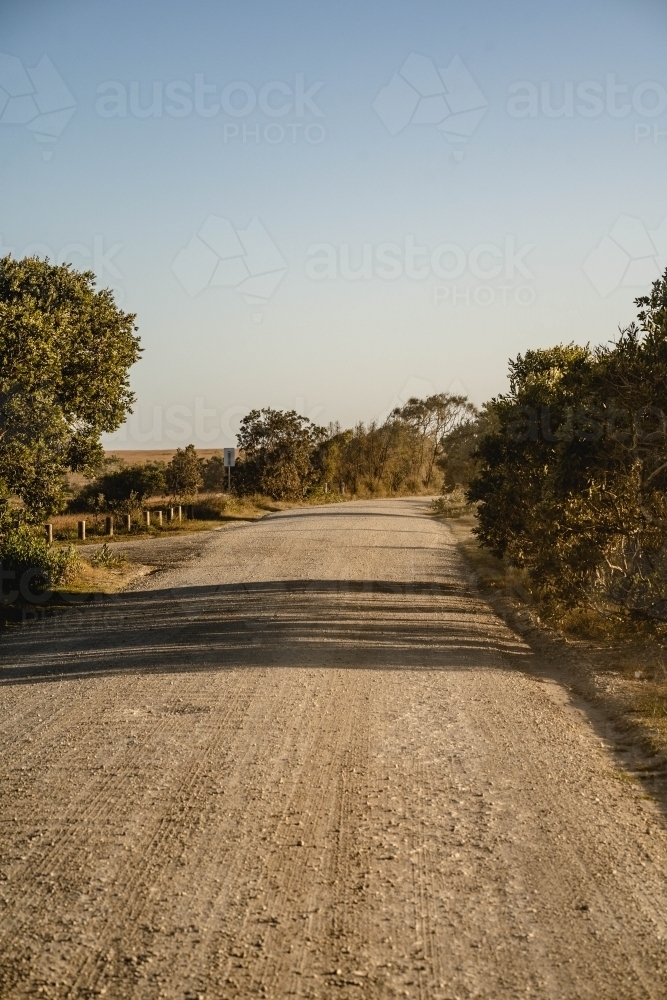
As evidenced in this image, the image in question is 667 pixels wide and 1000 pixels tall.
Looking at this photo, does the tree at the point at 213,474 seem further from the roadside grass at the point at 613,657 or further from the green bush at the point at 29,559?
the roadside grass at the point at 613,657

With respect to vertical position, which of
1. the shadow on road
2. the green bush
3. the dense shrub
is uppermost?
the dense shrub

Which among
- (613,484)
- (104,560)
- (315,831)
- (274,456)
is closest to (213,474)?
(274,456)

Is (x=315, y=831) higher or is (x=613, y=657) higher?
(x=315, y=831)

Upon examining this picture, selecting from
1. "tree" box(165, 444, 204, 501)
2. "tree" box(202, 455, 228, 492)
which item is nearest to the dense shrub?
"tree" box(165, 444, 204, 501)

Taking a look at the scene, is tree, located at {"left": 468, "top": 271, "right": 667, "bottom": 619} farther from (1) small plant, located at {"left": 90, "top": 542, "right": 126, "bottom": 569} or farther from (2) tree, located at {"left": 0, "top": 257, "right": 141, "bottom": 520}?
(1) small plant, located at {"left": 90, "top": 542, "right": 126, "bottom": 569}

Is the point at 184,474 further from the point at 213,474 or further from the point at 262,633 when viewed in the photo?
the point at 262,633

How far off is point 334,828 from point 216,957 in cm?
179

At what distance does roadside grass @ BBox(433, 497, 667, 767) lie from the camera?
9.33 metres

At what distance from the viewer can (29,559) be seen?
17.6 metres

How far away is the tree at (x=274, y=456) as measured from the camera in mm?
54125

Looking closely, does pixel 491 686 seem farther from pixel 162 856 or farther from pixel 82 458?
pixel 82 458

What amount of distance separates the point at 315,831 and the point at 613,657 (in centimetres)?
776

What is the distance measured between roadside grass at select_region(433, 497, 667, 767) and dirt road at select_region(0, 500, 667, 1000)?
467 millimetres

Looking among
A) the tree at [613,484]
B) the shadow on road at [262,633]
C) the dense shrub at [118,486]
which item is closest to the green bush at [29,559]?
the shadow on road at [262,633]
